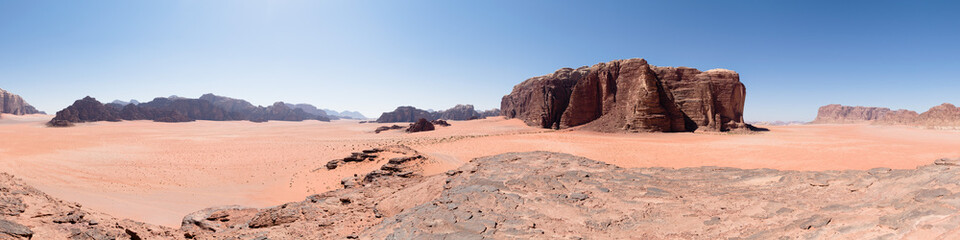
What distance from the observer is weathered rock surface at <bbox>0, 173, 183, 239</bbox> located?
3447 millimetres

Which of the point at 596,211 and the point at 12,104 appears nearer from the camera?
the point at 596,211

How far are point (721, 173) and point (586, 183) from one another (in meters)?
3.70

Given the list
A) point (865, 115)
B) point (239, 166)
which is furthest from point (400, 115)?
point (865, 115)

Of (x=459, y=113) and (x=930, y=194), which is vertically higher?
(x=459, y=113)

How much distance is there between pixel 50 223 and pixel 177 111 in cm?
9381

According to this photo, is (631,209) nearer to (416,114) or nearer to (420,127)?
(420,127)

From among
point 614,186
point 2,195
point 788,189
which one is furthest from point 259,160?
point 788,189

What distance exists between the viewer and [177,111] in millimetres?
71438

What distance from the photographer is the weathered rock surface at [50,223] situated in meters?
3.45

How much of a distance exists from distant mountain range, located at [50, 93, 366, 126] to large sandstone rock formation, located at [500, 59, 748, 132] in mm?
77358

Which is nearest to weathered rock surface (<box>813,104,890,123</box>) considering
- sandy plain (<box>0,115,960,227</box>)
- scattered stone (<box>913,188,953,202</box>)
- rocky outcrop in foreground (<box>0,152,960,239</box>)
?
sandy plain (<box>0,115,960,227</box>)

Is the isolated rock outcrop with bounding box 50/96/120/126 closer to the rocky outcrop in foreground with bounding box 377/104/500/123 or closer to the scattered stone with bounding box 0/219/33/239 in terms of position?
the rocky outcrop in foreground with bounding box 377/104/500/123

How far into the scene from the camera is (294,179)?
11875 millimetres

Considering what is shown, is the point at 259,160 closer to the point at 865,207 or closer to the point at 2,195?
the point at 2,195
